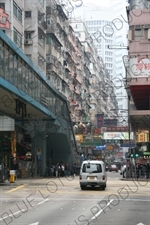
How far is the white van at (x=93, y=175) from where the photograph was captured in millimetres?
24812

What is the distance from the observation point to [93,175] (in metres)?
24.9

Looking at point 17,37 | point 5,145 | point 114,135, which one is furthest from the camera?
point 114,135

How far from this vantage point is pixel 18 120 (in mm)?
38906

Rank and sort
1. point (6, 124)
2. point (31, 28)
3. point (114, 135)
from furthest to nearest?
point (114, 135)
point (31, 28)
point (6, 124)

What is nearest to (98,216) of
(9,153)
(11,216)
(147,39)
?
(11,216)

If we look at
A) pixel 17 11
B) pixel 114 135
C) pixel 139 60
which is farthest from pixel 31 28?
pixel 114 135

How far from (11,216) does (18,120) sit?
26.0 metres

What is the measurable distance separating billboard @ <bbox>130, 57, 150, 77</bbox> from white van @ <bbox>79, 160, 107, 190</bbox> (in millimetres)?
14625

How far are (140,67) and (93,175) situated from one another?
1578 cm

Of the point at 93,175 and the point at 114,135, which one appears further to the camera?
the point at 114,135

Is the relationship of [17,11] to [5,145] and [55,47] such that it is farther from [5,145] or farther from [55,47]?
[5,145]

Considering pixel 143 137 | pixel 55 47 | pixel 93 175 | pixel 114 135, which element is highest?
pixel 55 47

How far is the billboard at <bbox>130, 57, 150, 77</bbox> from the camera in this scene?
125ft

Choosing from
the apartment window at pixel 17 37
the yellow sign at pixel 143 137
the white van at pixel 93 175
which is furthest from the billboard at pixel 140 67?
the white van at pixel 93 175
